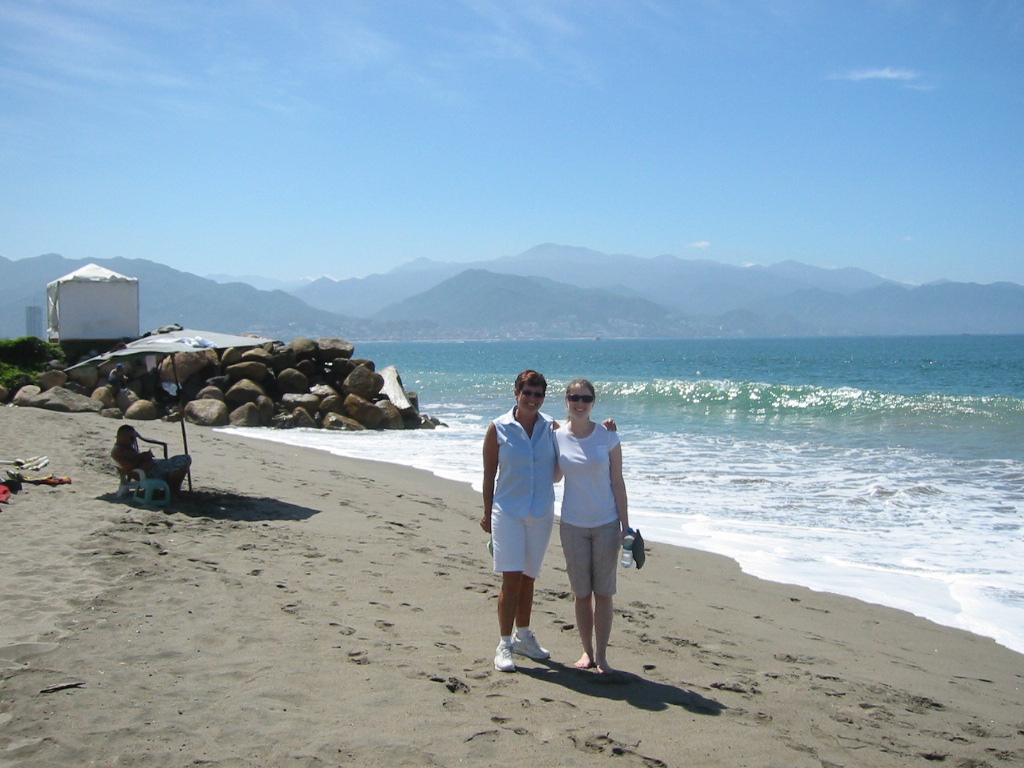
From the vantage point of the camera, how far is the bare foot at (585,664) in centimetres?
461

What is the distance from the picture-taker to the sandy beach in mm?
3531

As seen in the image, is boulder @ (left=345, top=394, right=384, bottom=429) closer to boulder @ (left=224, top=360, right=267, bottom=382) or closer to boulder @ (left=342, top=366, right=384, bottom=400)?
boulder @ (left=342, top=366, right=384, bottom=400)

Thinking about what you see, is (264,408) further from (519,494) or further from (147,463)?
(519,494)

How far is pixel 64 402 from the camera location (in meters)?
17.7

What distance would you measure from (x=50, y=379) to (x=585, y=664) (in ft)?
62.7

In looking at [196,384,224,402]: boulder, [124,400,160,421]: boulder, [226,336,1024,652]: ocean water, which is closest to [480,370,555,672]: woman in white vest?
[226,336,1024,652]: ocean water

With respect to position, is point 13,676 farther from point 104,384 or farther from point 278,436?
point 104,384

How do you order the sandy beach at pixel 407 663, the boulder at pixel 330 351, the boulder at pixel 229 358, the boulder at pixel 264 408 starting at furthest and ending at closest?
the boulder at pixel 330 351
the boulder at pixel 229 358
the boulder at pixel 264 408
the sandy beach at pixel 407 663

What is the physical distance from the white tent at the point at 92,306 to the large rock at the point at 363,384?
6860 millimetres

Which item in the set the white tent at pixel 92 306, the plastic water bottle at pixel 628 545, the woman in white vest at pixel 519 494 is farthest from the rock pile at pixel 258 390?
the plastic water bottle at pixel 628 545

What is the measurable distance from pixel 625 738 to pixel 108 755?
7.03 ft

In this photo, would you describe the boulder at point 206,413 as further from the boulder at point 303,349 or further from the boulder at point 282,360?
the boulder at point 303,349

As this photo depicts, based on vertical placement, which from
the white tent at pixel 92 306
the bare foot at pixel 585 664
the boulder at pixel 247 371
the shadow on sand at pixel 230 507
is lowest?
the bare foot at pixel 585 664

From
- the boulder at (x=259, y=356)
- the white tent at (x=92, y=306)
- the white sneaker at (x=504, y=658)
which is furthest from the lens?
the white tent at (x=92, y=306)
